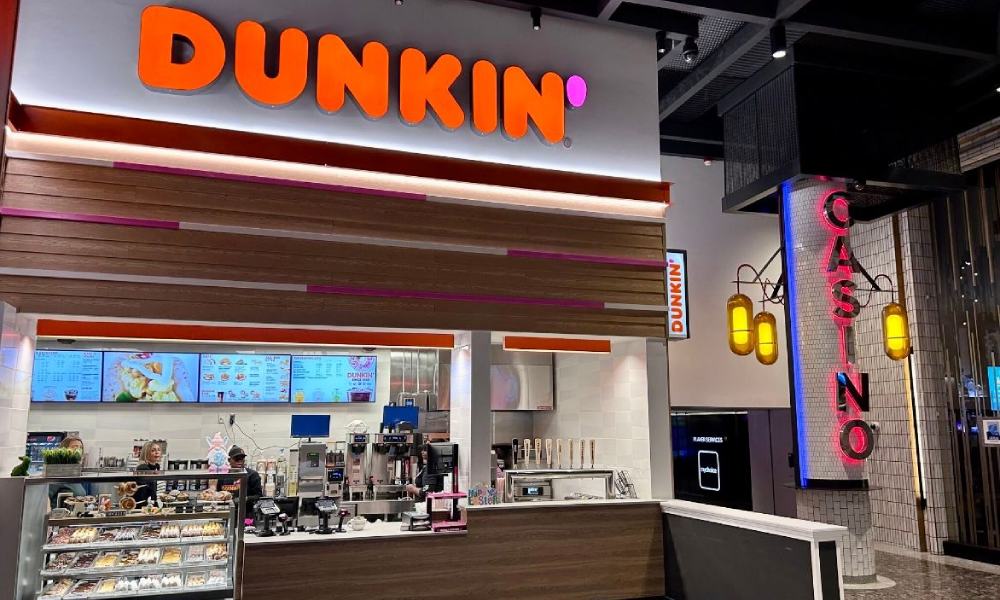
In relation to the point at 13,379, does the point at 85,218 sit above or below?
above

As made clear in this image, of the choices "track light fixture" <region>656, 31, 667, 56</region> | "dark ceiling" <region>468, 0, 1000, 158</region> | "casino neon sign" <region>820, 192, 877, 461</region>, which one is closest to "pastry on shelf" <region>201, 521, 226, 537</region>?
"dark ceiling" <region>468, 0, 1000, 158</region>

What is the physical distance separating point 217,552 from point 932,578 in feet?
22.6

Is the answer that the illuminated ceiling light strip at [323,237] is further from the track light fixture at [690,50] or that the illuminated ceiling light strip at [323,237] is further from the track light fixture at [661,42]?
the track light fixture at [661,42]

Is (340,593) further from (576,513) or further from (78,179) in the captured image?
(78,179)

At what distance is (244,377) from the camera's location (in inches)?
334

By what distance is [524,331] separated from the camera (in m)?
6.18

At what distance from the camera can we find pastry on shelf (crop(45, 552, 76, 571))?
13.8 feet

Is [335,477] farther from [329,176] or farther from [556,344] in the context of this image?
[329,176]

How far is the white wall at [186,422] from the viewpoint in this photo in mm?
7902

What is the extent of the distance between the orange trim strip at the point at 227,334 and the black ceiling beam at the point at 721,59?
13.6ft

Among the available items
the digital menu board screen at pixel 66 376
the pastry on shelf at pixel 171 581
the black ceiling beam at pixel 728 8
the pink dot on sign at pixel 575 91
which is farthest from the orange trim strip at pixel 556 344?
the digital menu board screen at pixel 66 376

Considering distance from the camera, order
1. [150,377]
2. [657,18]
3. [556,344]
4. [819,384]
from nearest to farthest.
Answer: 1. [556,344]
2. [657,18]
3. [819,384]
4. [150,377]

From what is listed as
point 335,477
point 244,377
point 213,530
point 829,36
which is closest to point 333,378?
point 244,377

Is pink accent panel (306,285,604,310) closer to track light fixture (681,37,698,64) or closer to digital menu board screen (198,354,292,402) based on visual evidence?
track light fixture (681,37,698,64)
